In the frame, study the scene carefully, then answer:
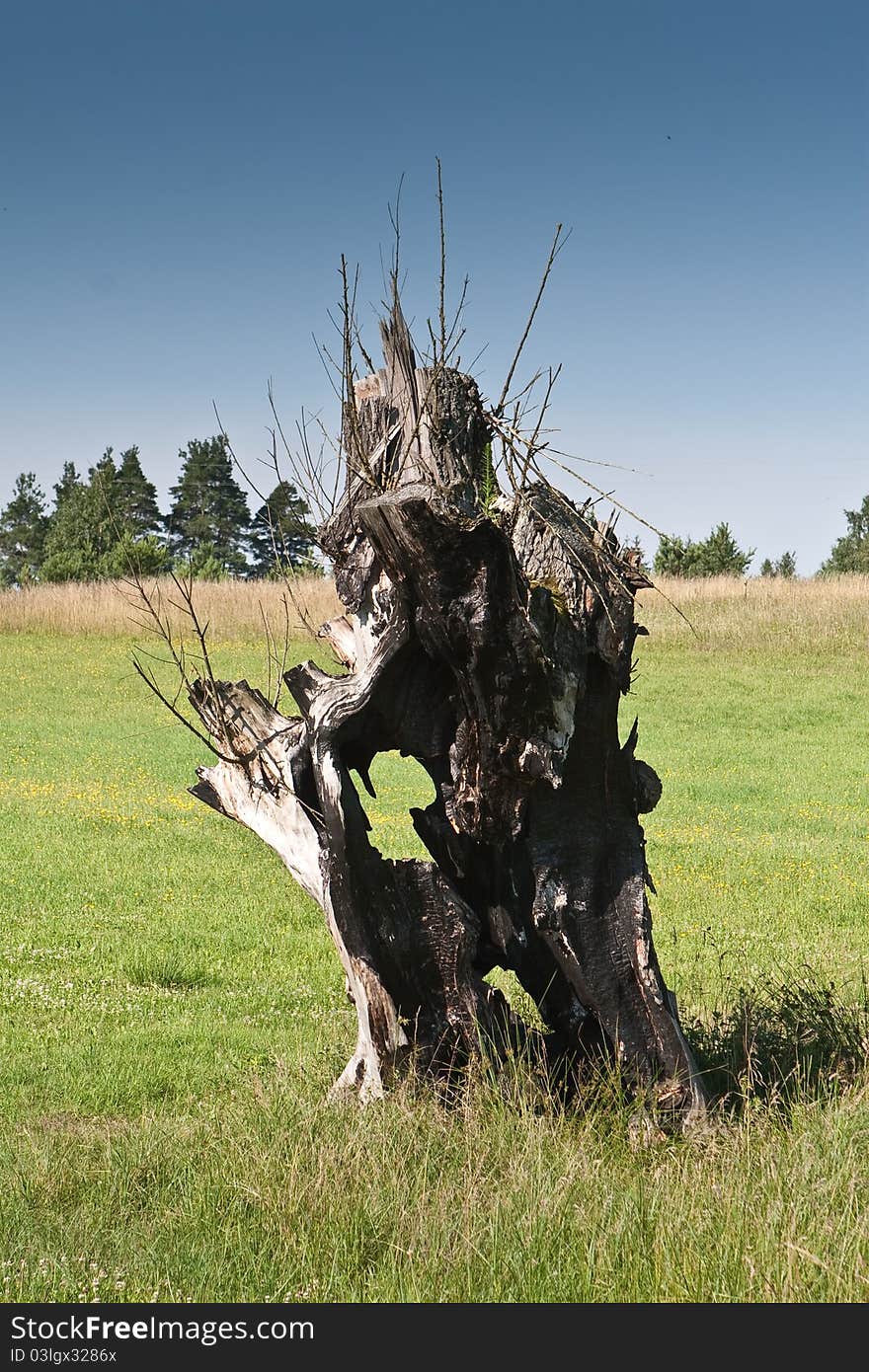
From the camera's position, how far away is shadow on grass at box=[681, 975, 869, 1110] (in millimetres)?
5910

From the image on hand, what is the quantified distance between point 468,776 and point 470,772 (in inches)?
0.9

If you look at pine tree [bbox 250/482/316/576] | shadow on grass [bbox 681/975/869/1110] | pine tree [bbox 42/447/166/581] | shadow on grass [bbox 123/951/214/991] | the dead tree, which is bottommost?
shadow on grass [bbox 123/951/214/991]

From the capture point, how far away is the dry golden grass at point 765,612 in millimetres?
33312

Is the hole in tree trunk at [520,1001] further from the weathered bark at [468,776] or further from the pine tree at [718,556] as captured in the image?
the pine tree at [718,556]

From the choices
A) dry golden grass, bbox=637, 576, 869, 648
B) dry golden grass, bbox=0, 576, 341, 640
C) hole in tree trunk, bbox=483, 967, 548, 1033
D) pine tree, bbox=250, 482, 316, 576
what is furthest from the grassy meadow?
dry golden grass, bbox=0, 576, 341, 640

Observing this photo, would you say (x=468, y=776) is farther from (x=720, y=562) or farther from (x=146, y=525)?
(x=146, y=525)

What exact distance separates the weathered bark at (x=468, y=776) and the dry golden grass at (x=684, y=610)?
82.2ft

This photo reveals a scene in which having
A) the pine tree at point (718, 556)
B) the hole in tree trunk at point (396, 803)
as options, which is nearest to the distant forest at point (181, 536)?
the pine tree at point (718, 556)

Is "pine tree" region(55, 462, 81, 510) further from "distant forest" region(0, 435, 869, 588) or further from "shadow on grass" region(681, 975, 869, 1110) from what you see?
"shadow on grass" region(681, 975, 869, 1110)

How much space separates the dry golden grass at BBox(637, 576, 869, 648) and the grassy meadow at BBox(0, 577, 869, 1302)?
52.9 ft
